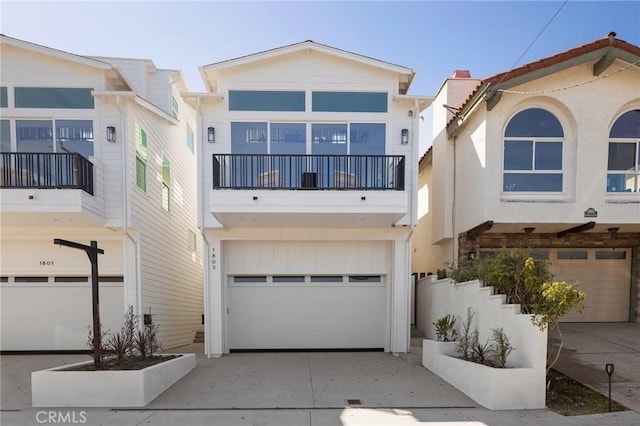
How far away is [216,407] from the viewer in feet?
16.6

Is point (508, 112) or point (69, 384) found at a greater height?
point (508, 112)

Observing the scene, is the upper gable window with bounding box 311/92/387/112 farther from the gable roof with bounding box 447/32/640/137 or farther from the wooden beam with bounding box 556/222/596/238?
the wooden beam with bounding box 556/222/596/238

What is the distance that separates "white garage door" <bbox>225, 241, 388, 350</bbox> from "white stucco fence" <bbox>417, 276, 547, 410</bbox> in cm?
199

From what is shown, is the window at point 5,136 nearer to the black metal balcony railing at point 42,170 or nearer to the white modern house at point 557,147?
the black metal balcony railing at point 42,170

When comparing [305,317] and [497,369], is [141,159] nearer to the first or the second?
[305,317]

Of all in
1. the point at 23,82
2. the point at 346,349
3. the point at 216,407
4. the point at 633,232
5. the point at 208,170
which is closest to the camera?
the point at 216,407

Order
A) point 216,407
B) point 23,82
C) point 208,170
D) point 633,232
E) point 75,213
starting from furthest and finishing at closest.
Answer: point 633,232 < point 208,170 < point 23,82 < point 75,213 < point 216,407

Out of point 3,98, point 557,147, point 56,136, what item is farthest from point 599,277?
point 3,98

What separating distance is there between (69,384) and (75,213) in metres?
3.28

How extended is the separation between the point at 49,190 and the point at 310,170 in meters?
5.34

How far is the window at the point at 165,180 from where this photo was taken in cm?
971

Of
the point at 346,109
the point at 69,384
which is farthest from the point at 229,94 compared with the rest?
the point at 69,384

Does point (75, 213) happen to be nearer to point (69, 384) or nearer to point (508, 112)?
point (69, 384)

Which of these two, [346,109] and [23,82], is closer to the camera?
[23,82]
